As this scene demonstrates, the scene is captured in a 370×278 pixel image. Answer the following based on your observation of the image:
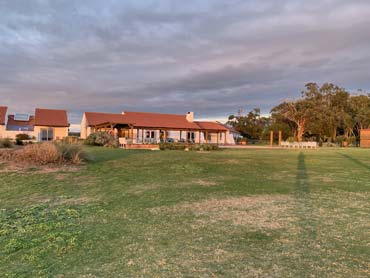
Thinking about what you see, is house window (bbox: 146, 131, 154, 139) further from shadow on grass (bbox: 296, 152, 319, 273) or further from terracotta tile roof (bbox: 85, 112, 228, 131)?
shadow on grass (bbox: 296, 152, 319, 273)

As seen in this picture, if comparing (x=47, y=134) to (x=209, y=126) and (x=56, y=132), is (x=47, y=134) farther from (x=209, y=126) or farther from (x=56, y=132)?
(x=209, y=126)

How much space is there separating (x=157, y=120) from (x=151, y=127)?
3382mm

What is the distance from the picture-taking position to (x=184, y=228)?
4.30 metres

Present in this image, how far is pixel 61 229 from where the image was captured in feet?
14.4

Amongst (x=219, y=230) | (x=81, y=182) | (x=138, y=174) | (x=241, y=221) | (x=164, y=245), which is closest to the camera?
(x=164, y=245)

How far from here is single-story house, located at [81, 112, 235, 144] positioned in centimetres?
3550

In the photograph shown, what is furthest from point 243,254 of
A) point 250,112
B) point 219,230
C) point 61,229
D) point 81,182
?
point 250,112

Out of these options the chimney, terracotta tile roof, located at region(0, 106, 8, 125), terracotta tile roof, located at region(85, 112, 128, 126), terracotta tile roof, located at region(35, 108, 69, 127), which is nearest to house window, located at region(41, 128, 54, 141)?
terracotta tile roof, located at region(35, 108, 69, 127)

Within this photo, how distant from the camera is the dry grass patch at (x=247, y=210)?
15.1 feet

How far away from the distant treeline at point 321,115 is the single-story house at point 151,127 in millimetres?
11153

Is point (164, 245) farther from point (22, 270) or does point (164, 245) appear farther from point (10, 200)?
point (10, 200)

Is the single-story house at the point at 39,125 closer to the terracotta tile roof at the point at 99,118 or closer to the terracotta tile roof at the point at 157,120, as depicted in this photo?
the terracotta tile roof at the point at 99,118

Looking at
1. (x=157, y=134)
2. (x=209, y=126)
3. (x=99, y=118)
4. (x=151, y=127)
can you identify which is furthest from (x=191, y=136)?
(x=99, y=118)

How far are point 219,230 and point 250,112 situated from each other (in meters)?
52.3
